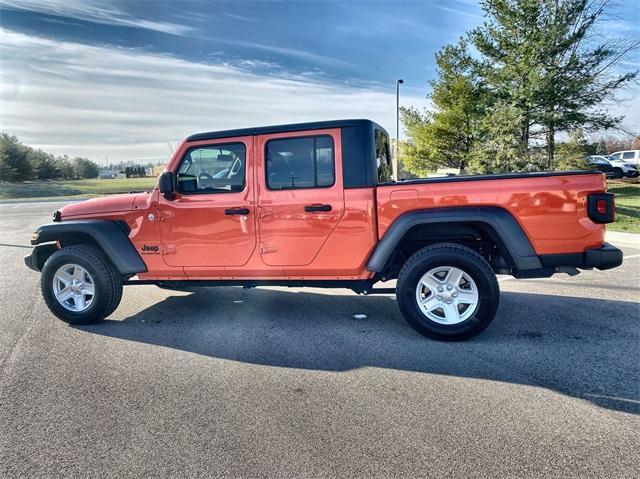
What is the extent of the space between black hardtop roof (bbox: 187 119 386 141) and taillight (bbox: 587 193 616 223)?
206 cm

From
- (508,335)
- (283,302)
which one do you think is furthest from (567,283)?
(283,302)

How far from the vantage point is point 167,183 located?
458cm

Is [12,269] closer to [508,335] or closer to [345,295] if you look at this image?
[345,295]

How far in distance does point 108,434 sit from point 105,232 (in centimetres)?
256

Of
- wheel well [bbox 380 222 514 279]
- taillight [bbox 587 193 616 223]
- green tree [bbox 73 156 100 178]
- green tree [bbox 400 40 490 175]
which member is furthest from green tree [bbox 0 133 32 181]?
taillight [bbox 587 193 616 223]

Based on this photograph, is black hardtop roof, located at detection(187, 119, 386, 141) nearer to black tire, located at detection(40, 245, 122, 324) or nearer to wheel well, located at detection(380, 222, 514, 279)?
wheel well, located at detection(380, 222, 514, 279)

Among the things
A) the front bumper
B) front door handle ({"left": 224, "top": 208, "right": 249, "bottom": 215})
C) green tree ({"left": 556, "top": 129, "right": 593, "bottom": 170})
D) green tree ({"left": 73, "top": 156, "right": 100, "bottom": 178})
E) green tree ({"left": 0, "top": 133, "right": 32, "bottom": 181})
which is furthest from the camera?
green tree ({"left": 73, "top": 156, "right": 100, "bottom": 178})

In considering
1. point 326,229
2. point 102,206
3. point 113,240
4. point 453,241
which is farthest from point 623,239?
point 102,206

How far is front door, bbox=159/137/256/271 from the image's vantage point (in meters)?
4.50

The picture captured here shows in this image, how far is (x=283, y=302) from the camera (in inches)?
221

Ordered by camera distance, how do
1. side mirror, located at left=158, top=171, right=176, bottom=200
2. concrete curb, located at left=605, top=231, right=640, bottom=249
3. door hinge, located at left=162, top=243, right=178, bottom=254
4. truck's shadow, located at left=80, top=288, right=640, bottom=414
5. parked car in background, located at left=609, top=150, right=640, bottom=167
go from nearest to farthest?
1. truck's shadow, located at left=80, top=288, right=640, bottom=414
2. side mirror, located at left=158, top=171, right=176, bottom=200
3. door hinge, located at left=162, top=243, right=178, bottom=254
4. concrete curb, located at left=605, top=231, right=640, bottom=249
5. parked car in background, located at left=609, top=150, right=640, bottom=167

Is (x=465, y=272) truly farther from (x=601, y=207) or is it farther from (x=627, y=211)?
(x=627, y=211)

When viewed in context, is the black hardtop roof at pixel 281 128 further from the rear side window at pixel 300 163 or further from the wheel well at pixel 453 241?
the wheel well at pixel 453 241

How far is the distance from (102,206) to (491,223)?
4.05 meters
